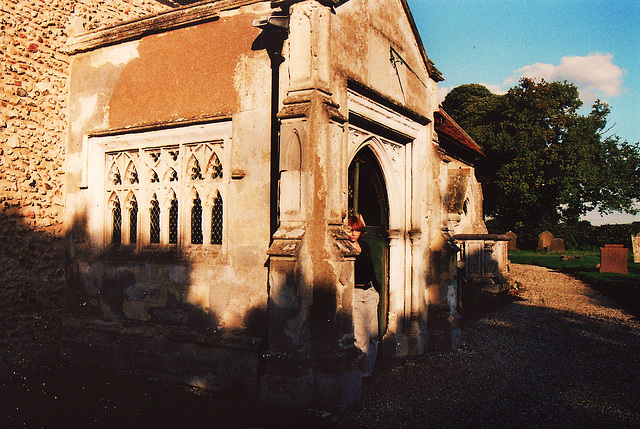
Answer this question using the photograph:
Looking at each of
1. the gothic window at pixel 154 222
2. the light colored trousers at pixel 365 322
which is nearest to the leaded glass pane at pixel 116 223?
the gothic window at pixel 154 222

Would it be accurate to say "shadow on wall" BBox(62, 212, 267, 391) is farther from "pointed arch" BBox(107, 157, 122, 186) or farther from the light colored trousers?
the light colored trousers

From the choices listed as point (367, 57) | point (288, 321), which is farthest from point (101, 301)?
point (367, 57)

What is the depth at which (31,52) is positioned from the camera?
7457mm

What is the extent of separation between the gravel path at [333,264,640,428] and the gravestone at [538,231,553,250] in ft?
75.6

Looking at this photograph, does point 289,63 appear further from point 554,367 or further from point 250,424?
point 554,367

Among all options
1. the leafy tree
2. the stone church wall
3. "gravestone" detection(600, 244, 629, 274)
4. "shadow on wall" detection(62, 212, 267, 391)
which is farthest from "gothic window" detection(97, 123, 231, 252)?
the leafy tree

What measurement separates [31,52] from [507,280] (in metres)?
14.7

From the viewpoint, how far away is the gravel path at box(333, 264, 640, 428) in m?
5.46

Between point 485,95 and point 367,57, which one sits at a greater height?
point 485,95

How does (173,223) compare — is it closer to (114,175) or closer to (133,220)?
(133,220)

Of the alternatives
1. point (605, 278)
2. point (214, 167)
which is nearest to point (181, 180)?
point (214, 167)

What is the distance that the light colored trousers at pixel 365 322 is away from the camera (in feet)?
22.0

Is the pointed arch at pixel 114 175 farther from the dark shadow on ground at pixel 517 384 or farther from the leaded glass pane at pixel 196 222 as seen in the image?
the dark shadow on ground at pixel 517 384

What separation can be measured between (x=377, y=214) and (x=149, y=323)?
165 inches
